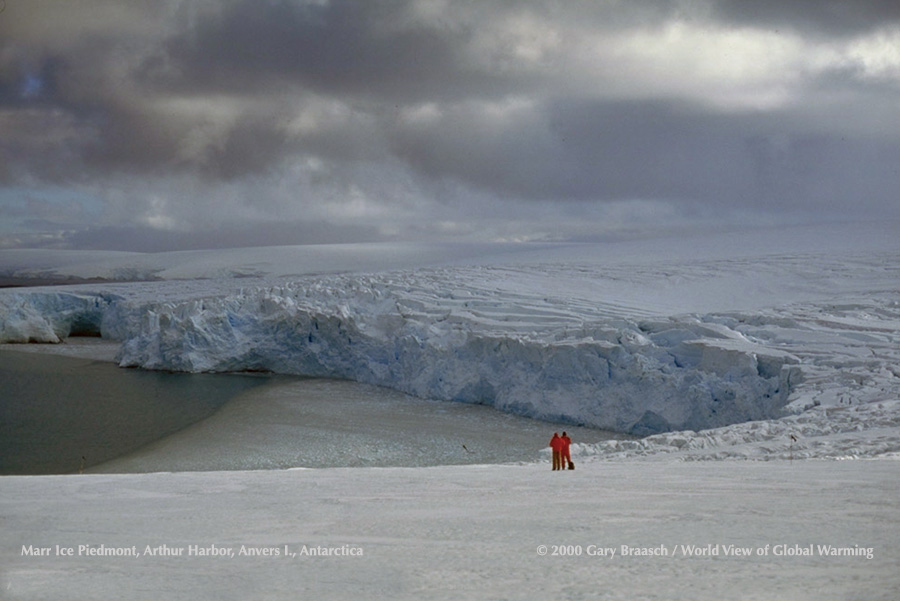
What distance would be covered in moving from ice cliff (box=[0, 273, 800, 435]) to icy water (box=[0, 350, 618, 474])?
0.51 m

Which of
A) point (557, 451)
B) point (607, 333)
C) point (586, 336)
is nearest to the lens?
point (557, 451)

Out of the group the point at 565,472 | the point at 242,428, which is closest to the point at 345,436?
the point at 242,428

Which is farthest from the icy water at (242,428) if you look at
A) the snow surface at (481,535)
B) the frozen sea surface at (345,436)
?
the snow surface at (481,535)

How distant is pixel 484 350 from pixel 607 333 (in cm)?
232

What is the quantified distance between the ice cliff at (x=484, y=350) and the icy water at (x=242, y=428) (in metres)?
0.51

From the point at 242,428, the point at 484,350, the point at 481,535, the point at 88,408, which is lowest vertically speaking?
the point at 88,408

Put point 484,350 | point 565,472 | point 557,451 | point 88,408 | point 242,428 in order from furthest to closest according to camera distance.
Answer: point 88,408
point 484,350
point 242,428
point 557,451
point 565,472

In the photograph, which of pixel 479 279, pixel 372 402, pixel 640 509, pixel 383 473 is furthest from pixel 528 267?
pixel 640 509

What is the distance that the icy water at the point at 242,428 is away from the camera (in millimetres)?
10383

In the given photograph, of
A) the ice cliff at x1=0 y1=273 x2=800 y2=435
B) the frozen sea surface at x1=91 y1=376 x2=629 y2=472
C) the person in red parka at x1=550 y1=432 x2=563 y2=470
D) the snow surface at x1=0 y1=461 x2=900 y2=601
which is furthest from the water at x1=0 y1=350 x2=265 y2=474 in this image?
the person in red parka at x1=550 y1=432 x2=563 y2=470

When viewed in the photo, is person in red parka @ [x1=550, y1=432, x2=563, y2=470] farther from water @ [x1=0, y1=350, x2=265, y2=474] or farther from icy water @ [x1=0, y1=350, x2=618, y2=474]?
water @ [x1=0, y1=350, x2=265, y2=474]

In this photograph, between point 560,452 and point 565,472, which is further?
point 560,452

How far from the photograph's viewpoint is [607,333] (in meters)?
12.4

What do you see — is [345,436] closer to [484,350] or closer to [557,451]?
[484,350]
